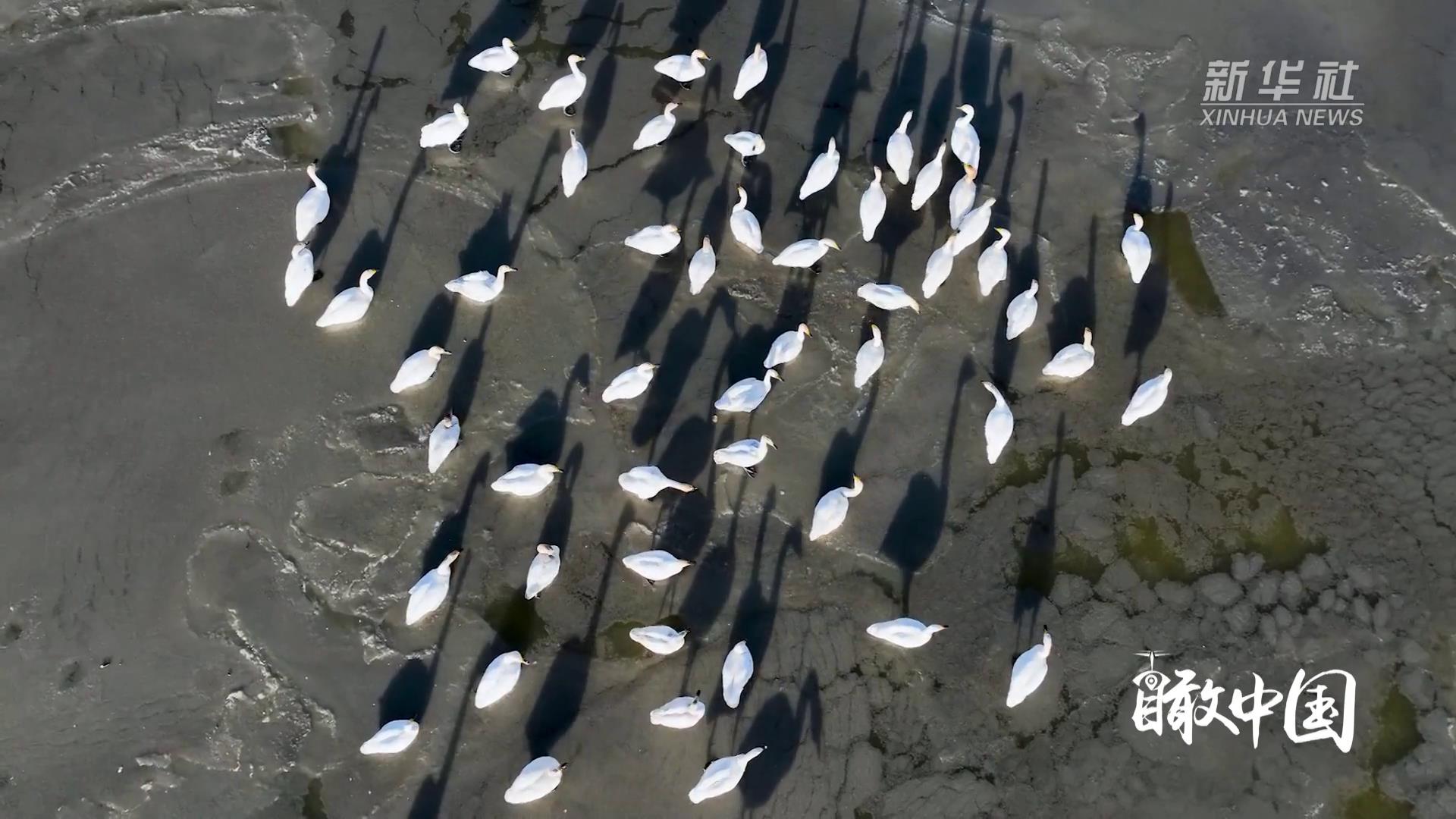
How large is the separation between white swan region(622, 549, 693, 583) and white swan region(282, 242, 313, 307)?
3.27 m

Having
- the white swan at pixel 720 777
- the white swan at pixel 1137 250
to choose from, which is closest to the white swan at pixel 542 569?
the white swan at pixel 720 777

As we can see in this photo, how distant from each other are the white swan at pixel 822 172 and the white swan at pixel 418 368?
3.11 metres

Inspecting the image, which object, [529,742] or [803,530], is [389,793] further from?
[803,530]

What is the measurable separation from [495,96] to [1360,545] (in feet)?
25.1

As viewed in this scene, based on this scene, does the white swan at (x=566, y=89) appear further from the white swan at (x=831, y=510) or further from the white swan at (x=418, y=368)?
the white swan at (x=831, y=510)

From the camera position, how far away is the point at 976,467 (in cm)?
639

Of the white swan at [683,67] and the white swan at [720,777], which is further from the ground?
the white swan at [683,67]

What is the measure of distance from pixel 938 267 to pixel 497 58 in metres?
3.87

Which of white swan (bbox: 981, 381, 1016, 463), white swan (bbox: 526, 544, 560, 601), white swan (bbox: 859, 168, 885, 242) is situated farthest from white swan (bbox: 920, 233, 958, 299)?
white swan (bbox: 526, 544, 560, 601)

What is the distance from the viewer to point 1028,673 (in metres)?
5.94

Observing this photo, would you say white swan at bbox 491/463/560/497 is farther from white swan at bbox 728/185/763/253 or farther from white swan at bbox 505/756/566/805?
white swan at bbox 728/185/763/253

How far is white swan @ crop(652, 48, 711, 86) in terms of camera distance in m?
6.64

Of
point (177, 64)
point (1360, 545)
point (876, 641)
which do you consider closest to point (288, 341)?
point (177, 64)

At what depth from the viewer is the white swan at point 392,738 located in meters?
5.88
